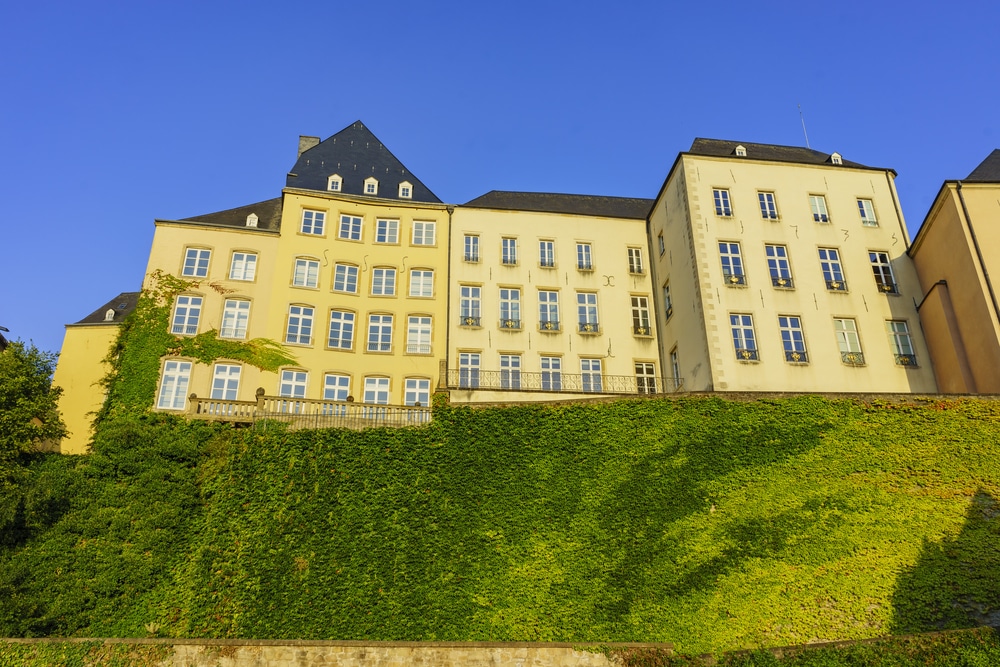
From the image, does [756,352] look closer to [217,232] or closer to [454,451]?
[454,451]

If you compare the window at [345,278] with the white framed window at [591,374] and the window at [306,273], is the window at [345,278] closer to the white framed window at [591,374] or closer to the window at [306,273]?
the window at [306,273]

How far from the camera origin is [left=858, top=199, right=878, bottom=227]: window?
3244 cm

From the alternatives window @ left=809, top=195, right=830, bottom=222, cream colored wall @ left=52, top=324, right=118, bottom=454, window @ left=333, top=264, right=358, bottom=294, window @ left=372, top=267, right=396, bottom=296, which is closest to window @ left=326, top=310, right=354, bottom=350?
window @ left=333, top=264, right=358, bottom=294

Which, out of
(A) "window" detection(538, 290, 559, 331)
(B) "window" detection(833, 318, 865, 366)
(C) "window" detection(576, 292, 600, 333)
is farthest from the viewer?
(C) "window" detection(576, 292, 600, 333)

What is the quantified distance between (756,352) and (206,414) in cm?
2029

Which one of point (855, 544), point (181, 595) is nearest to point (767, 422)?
point (855, 544)

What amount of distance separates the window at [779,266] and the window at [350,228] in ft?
58.7

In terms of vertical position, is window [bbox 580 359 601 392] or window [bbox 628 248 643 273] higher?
window [bbox 628 248 643 273]

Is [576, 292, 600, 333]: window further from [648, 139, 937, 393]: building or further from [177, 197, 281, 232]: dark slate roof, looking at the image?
[177, 197, 281, 232]: dark slate roof

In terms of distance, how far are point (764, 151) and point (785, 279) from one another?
28.5ft

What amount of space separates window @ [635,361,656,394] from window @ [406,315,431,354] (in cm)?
921

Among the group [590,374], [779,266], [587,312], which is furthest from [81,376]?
[779,266]

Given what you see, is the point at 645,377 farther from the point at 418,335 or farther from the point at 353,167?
the point at 353,167

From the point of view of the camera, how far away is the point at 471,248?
34.8 m
